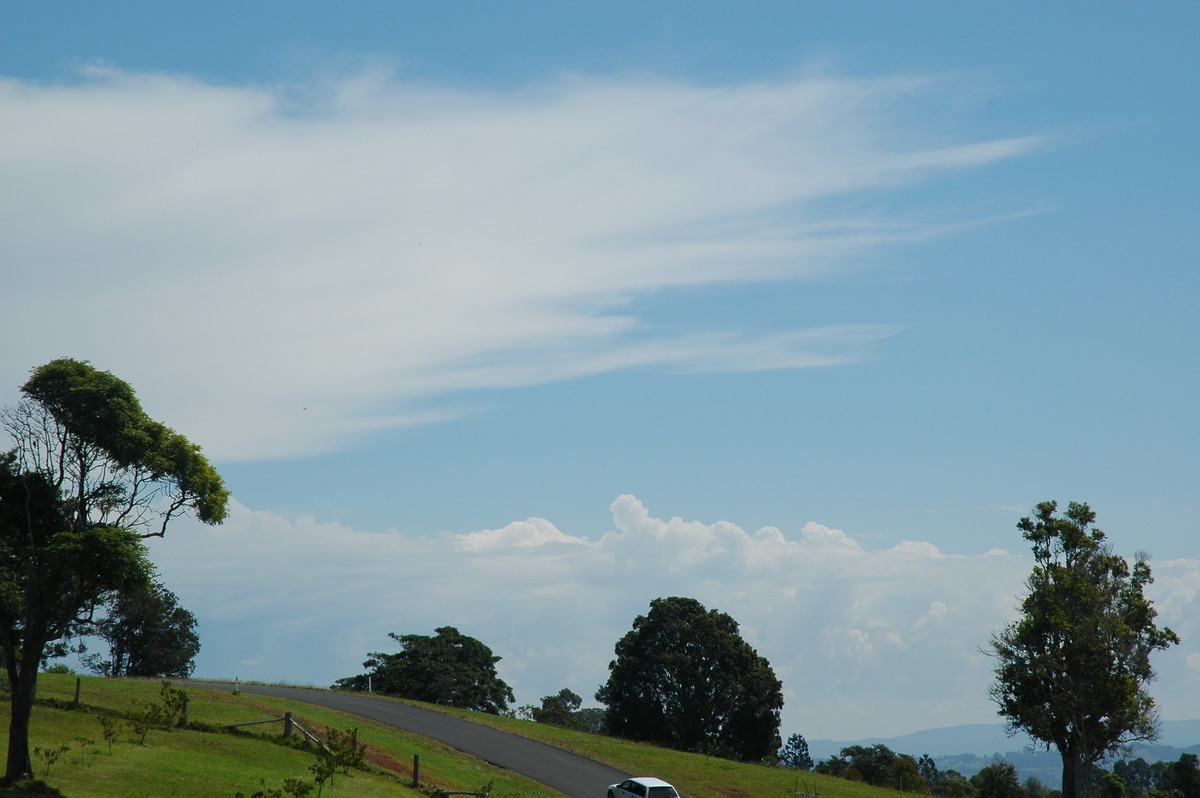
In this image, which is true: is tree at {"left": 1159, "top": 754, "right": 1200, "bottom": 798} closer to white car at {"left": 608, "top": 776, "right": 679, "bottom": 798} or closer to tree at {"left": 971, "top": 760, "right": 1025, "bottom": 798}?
tree at {"left": 971, "top": 760, "right": 1025, "bottom": 798}

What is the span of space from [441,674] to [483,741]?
2968 centimetres

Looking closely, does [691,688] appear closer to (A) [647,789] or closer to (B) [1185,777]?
(B) [1185,777]

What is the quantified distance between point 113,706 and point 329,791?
1853 centimetres

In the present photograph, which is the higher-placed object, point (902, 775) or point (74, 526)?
point (74, 526)

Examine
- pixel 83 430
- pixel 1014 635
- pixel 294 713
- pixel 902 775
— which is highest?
pixel 83 430

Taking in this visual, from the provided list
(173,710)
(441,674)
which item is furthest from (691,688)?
(173,710)

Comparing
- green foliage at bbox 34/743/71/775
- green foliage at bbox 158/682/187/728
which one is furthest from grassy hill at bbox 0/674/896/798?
green foliage at bbox 158/682/187/728

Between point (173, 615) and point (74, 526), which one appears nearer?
point (74, 526)

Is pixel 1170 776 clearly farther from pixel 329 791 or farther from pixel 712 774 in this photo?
pixel 329 791

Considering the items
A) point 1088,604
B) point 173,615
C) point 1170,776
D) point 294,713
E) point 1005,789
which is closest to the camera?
point 294,713

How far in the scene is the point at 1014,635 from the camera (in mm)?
57031

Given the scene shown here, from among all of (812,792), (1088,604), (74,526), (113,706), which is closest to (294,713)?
(113,706)

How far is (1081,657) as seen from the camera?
2128 inches

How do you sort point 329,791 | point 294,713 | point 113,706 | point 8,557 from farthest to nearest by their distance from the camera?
point 294,713 → point 113,706 → point 8,557 → point 329,791
